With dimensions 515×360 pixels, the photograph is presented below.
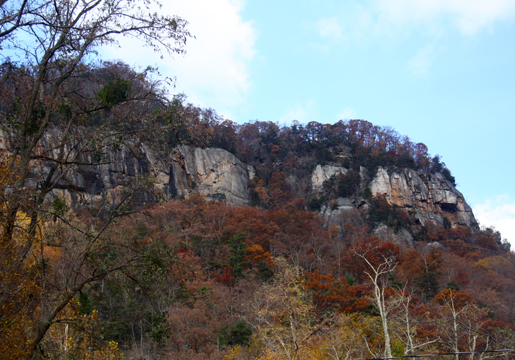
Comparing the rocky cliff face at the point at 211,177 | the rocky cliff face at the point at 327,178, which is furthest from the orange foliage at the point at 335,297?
the rocky cliff face at the point at 211,177

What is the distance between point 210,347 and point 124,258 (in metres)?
15.0

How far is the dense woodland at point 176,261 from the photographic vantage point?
551cm

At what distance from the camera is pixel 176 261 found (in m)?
5.86

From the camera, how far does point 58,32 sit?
6055 mm

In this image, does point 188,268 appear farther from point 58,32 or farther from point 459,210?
point 459,210

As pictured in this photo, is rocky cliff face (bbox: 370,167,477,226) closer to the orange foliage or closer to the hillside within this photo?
the hillside

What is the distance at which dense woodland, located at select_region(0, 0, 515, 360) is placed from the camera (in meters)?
5.51

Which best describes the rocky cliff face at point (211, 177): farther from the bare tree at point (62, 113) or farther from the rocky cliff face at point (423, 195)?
the bare tree at point (62, 113)

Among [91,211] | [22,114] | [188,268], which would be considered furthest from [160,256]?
[22,114]

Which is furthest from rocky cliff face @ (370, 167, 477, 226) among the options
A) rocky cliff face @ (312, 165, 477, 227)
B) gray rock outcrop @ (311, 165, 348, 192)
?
gray rock outcrop @ (311, 165, 348, 192)

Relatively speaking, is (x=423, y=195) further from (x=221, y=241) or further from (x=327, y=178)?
(x=221, y=241)

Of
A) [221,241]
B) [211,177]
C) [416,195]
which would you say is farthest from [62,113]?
[416,195]

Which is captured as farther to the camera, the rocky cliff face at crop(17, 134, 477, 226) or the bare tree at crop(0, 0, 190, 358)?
the rocky cliff face at crop(17, 134, 477, 226)

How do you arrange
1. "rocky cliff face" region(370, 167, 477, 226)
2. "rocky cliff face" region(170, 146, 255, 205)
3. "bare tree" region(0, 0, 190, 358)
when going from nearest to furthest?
1. "bare tree" region(0, 0, 190, 358)
2. "rocky cliff face" region(170, 146, 255, 205)
3. "rocky cliff face" region(370, 167, 477, 226)
